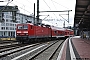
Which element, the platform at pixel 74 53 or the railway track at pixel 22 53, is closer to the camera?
the platform at pixel 74 53

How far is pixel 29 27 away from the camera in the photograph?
29594 millimetres

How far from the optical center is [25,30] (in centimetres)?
2941

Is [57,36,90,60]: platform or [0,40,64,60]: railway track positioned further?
[0,40,64,60]: railway track

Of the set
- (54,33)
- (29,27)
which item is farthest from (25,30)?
(54,33)

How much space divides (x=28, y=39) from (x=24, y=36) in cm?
90

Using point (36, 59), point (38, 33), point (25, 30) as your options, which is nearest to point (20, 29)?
point (25, 30)

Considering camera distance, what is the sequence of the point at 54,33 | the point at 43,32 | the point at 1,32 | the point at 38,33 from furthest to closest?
the point at 1,32, the point at 54,33, the point at 43,32, the point at 38,33

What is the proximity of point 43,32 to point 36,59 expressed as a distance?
24416 mm

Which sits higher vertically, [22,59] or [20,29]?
[20,29]

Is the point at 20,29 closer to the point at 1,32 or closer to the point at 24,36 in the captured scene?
the point at 24,36

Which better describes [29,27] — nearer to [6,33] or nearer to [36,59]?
[36,59]

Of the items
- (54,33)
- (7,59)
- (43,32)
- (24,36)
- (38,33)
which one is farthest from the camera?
(54,33)

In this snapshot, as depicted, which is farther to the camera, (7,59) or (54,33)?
(54,33)

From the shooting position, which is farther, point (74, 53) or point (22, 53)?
point (22, 53)
